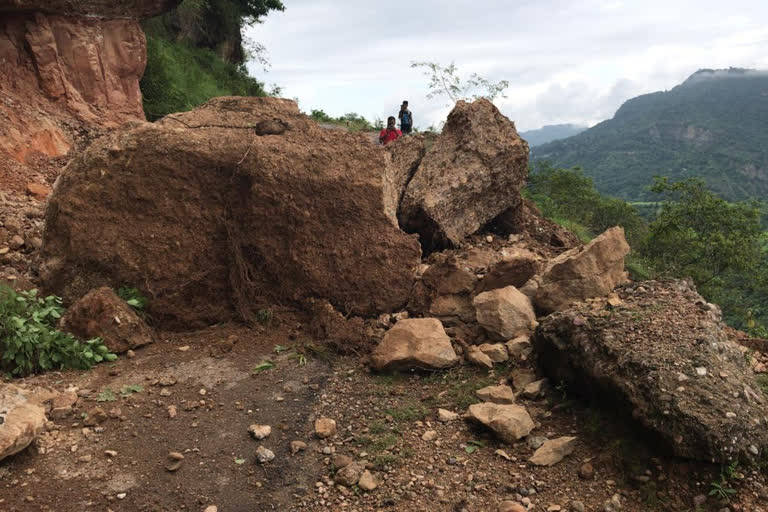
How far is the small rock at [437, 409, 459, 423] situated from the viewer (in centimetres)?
404

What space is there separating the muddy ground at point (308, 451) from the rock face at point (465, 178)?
10.2 ft

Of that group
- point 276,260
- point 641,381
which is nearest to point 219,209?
point 276,260

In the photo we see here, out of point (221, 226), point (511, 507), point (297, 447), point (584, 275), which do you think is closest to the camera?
point (511, 507)

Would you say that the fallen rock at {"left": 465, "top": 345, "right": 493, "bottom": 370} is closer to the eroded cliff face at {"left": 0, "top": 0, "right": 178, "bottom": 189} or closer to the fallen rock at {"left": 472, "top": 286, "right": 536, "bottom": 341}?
the fallen rock at {"left": 472, "top": 286, "right": 536, "bottom": 341}

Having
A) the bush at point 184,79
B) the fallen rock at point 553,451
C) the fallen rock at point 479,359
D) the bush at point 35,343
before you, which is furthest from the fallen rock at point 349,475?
the bush at point 184,79

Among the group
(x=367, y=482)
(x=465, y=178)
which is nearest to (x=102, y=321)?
(x=367, y=482)

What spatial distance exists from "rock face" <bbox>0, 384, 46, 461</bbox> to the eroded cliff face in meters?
5.19

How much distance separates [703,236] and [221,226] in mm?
14652

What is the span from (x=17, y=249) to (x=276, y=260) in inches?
117

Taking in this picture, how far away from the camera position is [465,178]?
7.60 m

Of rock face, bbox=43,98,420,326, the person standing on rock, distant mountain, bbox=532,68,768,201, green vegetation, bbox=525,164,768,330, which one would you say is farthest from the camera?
distant mountain, bbox=532,68,768,201

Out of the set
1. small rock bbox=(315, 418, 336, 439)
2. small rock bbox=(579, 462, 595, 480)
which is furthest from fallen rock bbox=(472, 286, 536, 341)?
small rock bbox=(315, 418, 336, 439)

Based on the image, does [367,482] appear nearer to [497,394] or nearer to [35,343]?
[497,394]

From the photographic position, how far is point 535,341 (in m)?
→ 4.49
